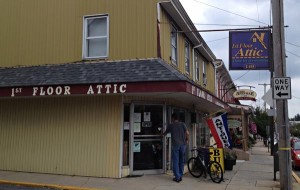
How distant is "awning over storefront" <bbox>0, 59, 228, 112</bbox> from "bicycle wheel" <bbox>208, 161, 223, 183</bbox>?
2064 millimetres

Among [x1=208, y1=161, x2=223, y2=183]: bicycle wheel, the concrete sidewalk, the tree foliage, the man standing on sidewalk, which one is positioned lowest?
the concrete sidewalk

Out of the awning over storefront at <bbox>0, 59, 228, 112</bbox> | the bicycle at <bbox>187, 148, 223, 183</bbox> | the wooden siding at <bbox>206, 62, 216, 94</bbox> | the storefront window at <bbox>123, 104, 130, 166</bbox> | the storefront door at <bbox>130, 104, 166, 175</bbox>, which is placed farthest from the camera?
the wooden siding at <bbox>206, 62, 216, 94</bbox>

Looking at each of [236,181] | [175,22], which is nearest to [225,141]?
[236,181]

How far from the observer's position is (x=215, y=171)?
444 inches

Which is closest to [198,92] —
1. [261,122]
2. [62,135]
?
[62,135]

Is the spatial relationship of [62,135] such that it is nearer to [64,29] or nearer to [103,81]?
[103,81]

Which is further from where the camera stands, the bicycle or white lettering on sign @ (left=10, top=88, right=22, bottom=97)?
white lettering on sign @ (left=10, top=88, right=22, bottom=97)

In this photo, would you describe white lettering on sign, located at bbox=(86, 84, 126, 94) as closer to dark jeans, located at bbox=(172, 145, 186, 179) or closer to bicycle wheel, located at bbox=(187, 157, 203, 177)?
dark jeans, located at bbox=(172, 145, 186, 179)

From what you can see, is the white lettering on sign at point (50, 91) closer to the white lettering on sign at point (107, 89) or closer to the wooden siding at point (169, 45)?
the white lettering on sign at point (107, 89)

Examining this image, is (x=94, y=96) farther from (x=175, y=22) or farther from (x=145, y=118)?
(x=175, y=22)

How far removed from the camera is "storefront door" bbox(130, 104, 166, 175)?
11719 mm

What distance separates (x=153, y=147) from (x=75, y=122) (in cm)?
256

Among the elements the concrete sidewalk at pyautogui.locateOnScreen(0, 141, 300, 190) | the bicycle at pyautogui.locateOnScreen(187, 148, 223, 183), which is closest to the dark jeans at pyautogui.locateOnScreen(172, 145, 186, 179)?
the concrete sidewalk at pyautogui.locateOnScreen(0, 141, 300, 190)

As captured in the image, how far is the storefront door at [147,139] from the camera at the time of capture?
11719 millimetres
